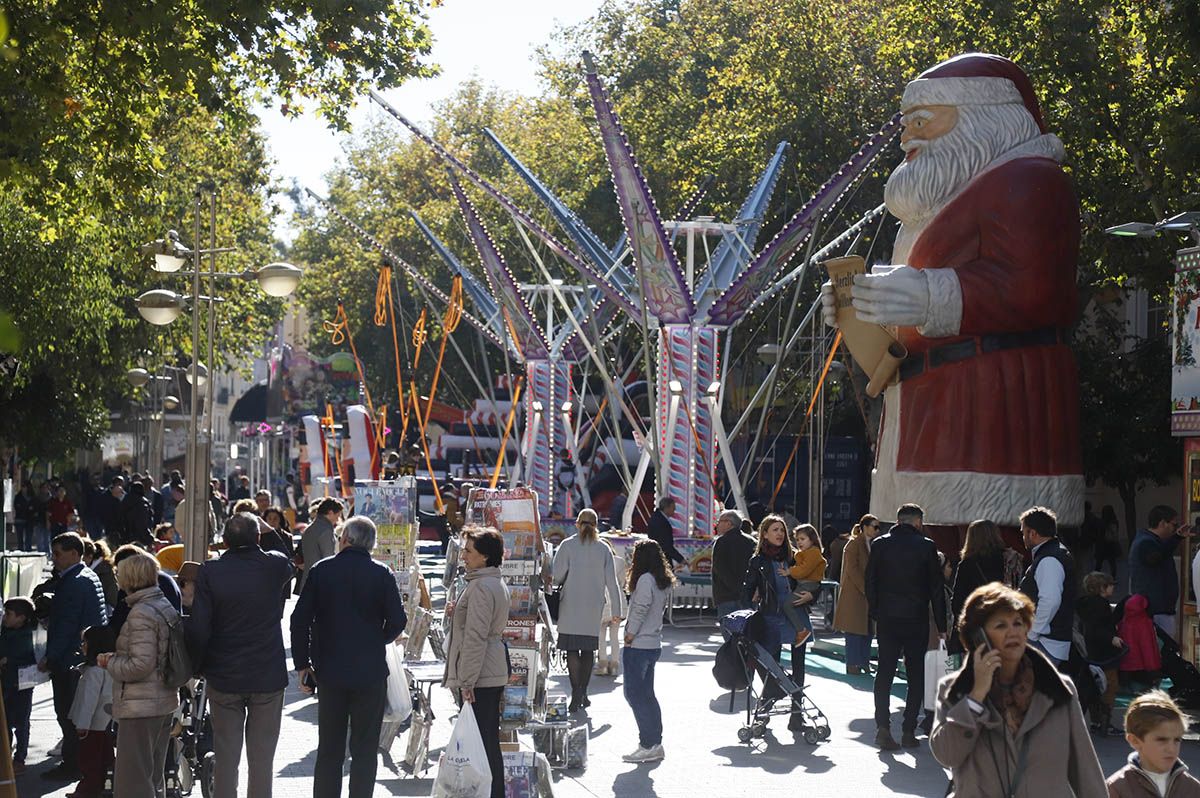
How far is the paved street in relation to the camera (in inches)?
416

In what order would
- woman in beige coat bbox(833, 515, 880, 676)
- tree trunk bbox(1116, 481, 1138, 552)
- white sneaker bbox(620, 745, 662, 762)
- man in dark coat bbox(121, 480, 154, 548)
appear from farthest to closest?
tree trunk bbox(1116, 481, 1138, 552) → man in dark coat bbox(121, 480, 154, 548) → woman in beige coat bbox(833, 515, 880, 676) → white sneaker bbox(620, 745, 662, 762)

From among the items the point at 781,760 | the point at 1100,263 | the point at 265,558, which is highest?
the point at 1100,263

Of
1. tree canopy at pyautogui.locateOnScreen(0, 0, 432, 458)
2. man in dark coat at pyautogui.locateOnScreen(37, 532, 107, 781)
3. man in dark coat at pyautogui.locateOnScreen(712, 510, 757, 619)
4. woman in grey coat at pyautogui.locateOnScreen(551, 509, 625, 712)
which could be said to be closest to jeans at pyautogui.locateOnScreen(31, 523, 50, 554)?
tree canopy at pyautogui.locateOnScreen(0, 0, 432, 458)

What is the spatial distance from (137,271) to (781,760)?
2121 cm

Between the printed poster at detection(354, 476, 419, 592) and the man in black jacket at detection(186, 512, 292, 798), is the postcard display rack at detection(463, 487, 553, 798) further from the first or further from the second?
the printed poster at detection(354, 476, 419, 592)

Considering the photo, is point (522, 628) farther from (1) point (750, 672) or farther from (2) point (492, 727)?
(2) point (492, 727)

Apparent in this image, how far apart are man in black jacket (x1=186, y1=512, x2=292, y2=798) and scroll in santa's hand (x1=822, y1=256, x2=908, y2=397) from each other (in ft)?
19.8

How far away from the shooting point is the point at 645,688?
1155 cm

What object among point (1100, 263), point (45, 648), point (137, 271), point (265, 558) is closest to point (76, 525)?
point (137, 271)

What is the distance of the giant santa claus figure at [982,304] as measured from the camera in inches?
527

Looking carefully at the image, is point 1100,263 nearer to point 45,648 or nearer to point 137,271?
point 45,648

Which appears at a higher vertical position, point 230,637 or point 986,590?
point 986,590

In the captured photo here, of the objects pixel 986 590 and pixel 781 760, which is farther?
pixel 781 760

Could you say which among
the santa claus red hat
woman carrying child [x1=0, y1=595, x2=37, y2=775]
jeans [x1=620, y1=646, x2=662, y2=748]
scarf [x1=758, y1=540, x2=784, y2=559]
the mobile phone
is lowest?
jeans [x1=620, y1=646, x2=662, y2=748]
